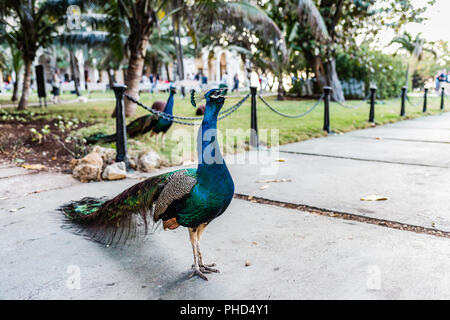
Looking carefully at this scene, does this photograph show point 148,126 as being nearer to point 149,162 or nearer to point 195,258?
point 149,162

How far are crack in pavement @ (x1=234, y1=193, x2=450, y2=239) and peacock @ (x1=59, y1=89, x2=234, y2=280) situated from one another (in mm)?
1428

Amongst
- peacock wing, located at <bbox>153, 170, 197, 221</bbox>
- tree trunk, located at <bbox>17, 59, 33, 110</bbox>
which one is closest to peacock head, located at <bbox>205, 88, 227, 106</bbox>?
peacock wing, located at <bbox>153, 170, 197, 221</bbox>

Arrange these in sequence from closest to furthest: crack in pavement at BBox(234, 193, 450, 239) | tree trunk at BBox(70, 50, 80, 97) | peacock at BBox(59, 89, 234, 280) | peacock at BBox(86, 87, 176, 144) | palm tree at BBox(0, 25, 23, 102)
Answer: peacock at BBox(59, 89, 234, 280) → crack in pavement at BBox(234, 193, 450, 239) → peacock at BBox(86, 87, 176, 144) → palm tree at BBox(0, 25, 23, 102) → tree trunk at BBox(70, 50, 80, 97)

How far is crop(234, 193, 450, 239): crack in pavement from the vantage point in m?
3.14

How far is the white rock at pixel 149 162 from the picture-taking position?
533cm

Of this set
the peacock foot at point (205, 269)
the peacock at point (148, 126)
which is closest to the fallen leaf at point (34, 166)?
the peacock at point (148, 126)

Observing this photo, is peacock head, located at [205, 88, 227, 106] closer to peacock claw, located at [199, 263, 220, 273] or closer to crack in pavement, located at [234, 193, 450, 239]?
peacock claw, located at [199, 263, 220, 273]

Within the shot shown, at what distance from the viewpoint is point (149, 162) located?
211 inches

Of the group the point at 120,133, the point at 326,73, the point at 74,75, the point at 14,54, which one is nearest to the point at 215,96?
the point at 120,133

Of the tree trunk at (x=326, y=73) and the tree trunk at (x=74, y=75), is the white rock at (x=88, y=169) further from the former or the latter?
the tree trunk at (x=74, y=75)

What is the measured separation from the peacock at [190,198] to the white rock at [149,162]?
8.28ft

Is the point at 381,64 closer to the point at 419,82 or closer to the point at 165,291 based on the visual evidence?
the point at 165,291

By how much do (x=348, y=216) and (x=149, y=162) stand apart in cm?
278

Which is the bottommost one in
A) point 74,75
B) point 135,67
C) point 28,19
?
point 135,67
